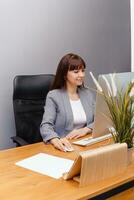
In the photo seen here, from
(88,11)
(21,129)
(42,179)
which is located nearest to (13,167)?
(42,179)

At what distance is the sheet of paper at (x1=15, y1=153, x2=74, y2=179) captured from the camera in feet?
4.91

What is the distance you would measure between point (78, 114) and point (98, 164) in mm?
993

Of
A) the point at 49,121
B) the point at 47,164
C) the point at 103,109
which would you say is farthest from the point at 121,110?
the point at 49,121

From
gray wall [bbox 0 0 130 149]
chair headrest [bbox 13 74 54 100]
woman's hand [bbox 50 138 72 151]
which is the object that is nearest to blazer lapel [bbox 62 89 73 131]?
chair headrest [bbox 13 74 54 100]

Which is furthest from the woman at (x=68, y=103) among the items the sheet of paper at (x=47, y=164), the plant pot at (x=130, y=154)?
the plant pot at (x=130, y=154)

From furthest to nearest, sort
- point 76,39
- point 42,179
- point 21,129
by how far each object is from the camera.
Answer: point 76,39
point 21,129
point 42,179

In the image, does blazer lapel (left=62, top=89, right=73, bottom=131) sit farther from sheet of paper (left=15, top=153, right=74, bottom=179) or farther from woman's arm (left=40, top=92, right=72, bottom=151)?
sheet of paper (left=15, top=153, right=74, bottom=179)

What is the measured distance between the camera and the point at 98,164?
4.52 ft

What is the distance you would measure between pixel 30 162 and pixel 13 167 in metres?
0.10

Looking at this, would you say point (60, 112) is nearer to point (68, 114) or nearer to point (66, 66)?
point (68, 114)

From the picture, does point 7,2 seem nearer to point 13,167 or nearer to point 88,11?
point 88,11

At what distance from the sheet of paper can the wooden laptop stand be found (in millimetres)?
89

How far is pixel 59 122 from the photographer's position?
2301 mm

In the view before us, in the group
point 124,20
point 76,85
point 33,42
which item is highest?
point 124,20
